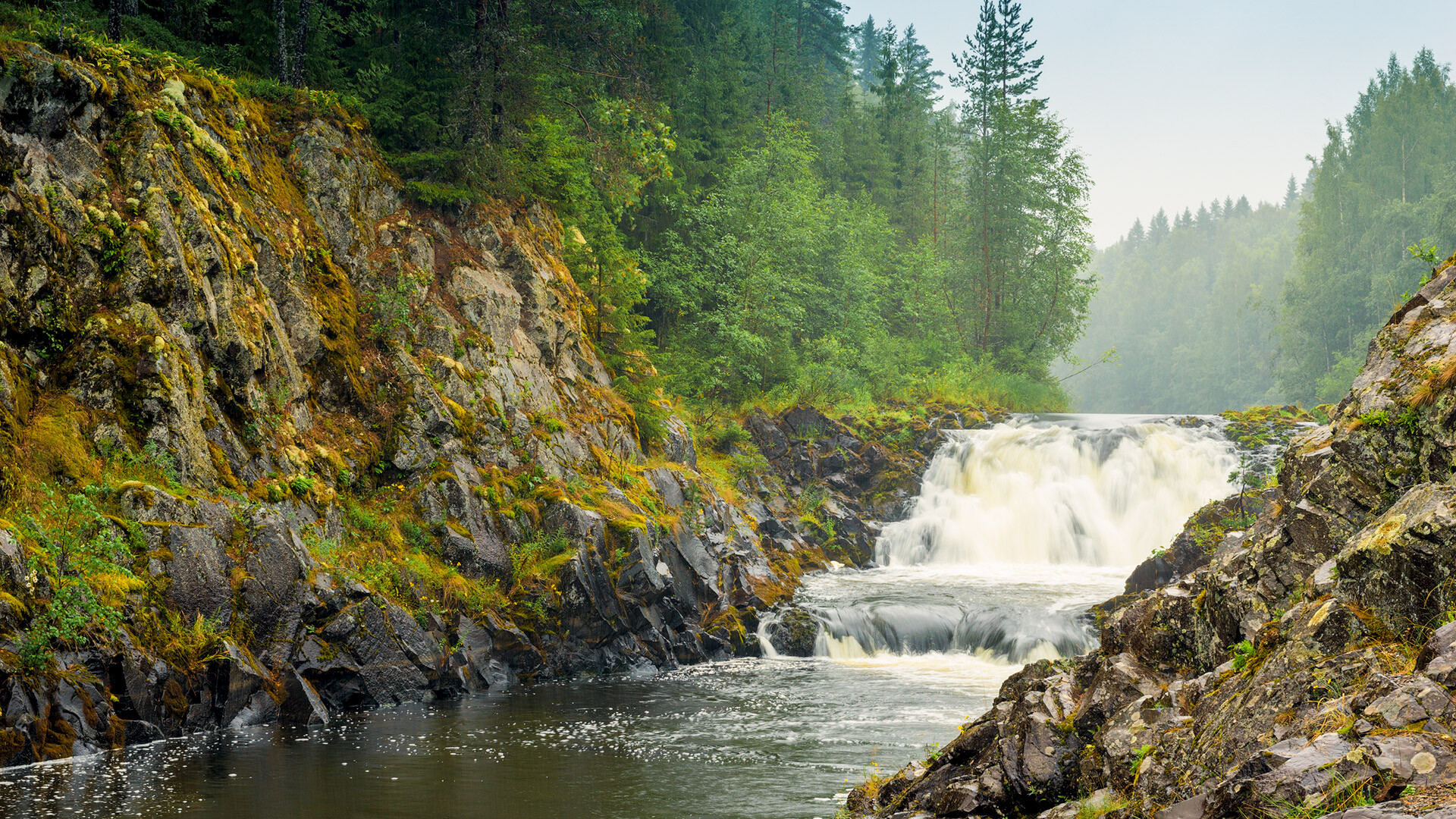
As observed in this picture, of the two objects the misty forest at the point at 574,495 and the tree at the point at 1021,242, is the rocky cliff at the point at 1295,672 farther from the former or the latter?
the tree at the point at 1021,242

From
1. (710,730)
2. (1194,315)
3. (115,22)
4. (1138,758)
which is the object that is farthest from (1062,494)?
(1194,315)

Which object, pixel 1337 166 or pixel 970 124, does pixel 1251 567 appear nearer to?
pixel 970 124

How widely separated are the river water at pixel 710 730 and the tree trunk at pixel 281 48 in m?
12.0

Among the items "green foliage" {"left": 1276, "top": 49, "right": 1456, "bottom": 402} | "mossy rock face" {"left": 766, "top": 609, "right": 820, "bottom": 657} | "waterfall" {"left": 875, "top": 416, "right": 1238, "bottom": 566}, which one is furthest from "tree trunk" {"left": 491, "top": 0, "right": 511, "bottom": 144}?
"green foliage" {"left": 1276, "top": 49, "right": 1456, "bottom": 402}

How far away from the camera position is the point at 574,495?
1641 centimetres

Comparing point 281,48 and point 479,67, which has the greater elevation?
point 479,67

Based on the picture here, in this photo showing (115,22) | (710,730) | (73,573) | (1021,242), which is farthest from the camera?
(1021,242)

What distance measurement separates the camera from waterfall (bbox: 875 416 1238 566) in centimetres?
2422

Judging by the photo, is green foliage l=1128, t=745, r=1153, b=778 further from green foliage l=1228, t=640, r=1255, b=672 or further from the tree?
the tree

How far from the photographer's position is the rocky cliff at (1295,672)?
157 inches

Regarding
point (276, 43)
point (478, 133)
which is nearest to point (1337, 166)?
point (478, 133)

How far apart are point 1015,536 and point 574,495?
13363 millimetres

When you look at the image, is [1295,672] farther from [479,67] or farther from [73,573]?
[479,67]

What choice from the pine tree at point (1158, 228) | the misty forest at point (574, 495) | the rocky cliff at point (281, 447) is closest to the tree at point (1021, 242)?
the misty forest at point (574, 495)
